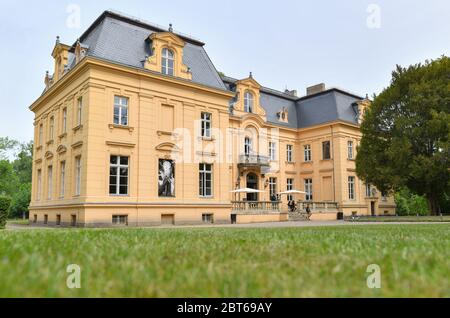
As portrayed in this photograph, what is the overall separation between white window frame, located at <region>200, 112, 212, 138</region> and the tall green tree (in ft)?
41.7

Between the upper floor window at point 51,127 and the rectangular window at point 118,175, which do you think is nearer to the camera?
the rectangular window at point 118,175

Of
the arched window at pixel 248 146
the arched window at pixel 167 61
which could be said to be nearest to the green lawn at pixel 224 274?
the arched window at pixel 167 61

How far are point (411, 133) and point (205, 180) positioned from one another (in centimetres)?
1498

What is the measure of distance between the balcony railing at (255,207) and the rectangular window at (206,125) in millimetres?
5251

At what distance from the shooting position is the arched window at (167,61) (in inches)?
984

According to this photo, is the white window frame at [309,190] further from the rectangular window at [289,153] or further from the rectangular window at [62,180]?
the rectangular window at [62,180]

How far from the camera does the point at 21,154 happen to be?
6944 centimetres

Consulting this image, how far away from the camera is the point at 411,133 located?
27.9 m

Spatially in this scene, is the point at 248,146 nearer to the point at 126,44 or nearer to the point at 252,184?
the point at 252,184

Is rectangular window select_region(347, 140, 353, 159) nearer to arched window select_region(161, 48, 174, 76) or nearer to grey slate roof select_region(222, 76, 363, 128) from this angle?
grey slate roof select_region(222, 76, 363, 128)

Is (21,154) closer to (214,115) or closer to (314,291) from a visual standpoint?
(214,115)

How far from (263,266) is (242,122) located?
3022 centimetres

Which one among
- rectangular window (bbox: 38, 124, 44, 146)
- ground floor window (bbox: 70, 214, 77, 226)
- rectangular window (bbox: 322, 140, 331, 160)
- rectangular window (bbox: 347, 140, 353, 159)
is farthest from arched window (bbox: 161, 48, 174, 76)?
rectangular window (bbox: 347, 140, 353, 159)

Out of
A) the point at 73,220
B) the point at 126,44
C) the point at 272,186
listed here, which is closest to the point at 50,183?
the point at 73,220
